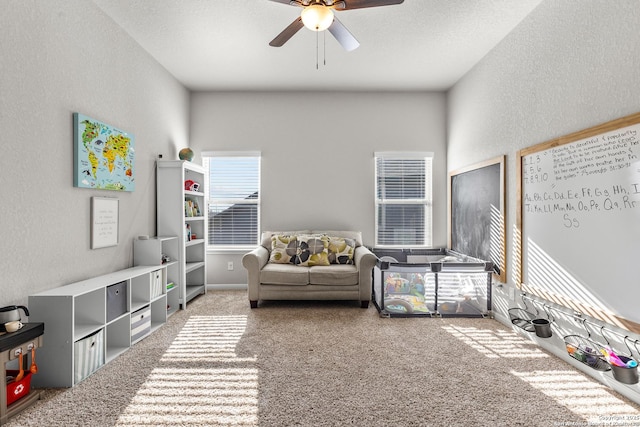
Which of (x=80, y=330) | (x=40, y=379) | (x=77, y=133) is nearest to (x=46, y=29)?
(x=77, y=133)

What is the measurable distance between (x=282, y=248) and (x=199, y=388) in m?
2.19

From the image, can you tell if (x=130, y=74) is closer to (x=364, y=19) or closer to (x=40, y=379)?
(x=364, y=19)

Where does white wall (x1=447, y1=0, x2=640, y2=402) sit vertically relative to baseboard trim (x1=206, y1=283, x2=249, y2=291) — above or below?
above

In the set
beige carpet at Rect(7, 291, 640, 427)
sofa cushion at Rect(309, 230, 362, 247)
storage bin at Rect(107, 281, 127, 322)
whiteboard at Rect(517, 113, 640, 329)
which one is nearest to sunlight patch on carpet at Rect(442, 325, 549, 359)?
beige carpet at Rect(7, 291, 640, 427)

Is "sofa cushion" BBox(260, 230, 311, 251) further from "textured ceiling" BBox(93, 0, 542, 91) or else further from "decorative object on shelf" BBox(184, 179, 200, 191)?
"textured ceiling" BBox(93, 0, 542, 91)

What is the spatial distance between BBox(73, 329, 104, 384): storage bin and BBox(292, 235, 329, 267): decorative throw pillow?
2.15 meters

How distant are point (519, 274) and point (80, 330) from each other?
358cm

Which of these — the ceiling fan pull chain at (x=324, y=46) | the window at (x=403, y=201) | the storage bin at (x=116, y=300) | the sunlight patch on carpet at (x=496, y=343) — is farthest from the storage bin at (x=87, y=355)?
the window at (x=403, y=201)

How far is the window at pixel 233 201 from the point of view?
15.3ft

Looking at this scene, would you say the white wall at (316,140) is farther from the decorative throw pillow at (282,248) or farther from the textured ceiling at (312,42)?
the decorative throw pillow at (282,248)

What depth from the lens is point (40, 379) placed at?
2.04 metres

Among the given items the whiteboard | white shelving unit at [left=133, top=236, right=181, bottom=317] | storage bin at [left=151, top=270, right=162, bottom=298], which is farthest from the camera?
white shelving unit at [left=133, top=236, right=181, bottom=317]

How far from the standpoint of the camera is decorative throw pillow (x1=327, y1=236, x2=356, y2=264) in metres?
4.02

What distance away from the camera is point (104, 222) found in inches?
110
